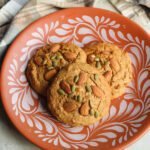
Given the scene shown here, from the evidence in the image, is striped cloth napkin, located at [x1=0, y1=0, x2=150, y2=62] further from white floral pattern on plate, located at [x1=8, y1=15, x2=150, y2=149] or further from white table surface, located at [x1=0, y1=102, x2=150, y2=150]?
white table surface, located at [x1=0, y1=102, x2=150, y2=150]

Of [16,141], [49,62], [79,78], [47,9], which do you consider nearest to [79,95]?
[79,78]

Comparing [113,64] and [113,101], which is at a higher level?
[113,64]

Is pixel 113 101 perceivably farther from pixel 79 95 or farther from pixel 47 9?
pixel 47 9

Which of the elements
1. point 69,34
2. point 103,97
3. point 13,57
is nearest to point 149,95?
point 103,97

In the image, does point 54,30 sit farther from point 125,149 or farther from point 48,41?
point 125,149

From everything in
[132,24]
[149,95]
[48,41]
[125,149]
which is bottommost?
[125,149]
